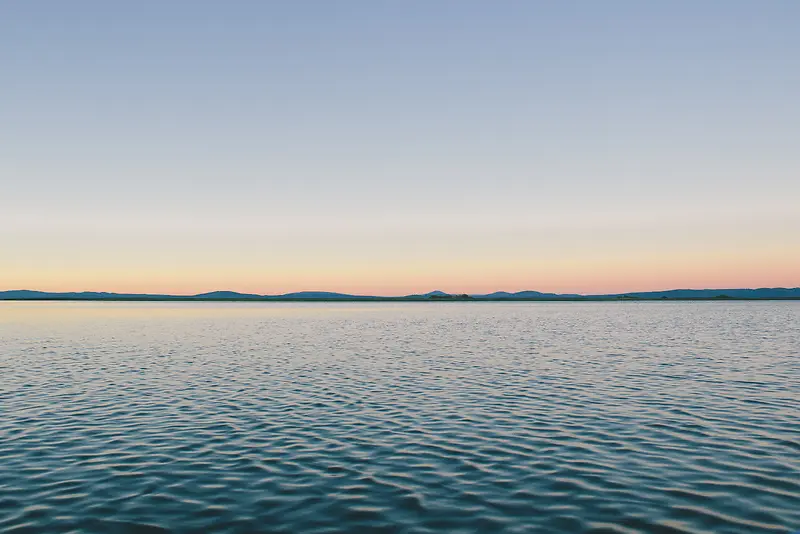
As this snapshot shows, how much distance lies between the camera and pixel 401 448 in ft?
71.1

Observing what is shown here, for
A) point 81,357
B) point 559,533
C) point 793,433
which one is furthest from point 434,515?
point 81,357

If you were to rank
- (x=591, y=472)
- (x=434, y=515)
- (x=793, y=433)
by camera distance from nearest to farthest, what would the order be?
(x=434, y=515)
(x=591, y=472)
(x=793, y=433)

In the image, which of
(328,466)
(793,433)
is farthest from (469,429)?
(793,433)

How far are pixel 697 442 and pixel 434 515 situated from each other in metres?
12.7

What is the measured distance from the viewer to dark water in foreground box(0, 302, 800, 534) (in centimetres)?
1512

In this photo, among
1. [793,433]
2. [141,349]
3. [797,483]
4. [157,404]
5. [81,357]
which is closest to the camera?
[797,483]

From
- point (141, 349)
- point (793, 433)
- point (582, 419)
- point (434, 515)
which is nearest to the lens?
point (434, 515)

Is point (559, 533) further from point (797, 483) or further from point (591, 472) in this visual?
point (797, 483)

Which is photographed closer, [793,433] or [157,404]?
[793,433]

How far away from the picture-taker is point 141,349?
195 feet

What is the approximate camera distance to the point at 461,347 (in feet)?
202

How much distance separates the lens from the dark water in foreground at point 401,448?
1512 cm

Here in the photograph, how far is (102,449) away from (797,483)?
75.3ft

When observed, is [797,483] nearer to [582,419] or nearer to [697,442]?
[697,442]
